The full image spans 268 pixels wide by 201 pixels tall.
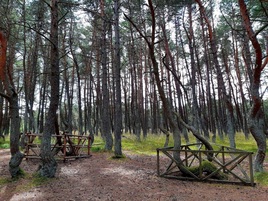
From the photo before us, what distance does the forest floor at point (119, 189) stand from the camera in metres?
5.55

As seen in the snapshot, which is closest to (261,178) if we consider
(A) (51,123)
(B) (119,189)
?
(B) (119,189)

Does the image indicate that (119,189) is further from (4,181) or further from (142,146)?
(142,146)

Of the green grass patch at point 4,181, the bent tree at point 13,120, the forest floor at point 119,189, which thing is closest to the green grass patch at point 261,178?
the forest floor at point 119,189

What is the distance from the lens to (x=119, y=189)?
622 centimetres

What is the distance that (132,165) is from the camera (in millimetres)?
9523

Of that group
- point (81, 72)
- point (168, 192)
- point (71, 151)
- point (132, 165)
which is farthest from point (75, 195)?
point (81, 72)

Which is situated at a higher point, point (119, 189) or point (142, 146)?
point (142, 146)

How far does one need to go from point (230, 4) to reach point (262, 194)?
15707mm

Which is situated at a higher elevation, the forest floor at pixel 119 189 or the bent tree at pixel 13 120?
the bent tree at pixel 13 120

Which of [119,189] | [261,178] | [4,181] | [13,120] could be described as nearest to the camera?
[119,189]

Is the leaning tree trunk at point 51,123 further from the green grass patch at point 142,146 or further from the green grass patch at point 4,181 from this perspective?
the green grass patch at point 142,146

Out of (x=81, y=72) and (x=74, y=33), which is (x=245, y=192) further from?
(x=81, y=72)

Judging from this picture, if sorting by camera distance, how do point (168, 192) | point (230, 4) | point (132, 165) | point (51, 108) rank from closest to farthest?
point (168, 192) < point (51, 108) < point (132, 165) < point (230, 4)

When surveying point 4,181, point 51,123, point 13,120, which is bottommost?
point 4,181
